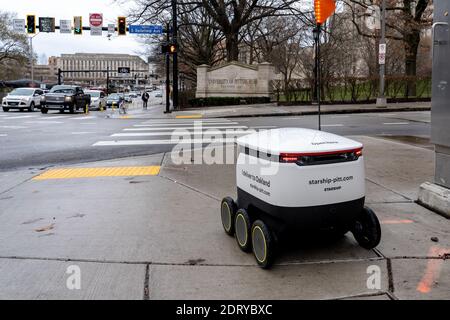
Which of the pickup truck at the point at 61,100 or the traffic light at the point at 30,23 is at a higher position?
the traffic light at the point at 30,23

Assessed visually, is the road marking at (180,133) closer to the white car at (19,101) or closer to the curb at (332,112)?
the curb at (332,112)

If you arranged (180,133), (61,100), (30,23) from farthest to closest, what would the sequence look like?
(30,23), (61,100), (180,133)

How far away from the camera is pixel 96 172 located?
8445 mm

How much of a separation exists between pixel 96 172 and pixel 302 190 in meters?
5.51

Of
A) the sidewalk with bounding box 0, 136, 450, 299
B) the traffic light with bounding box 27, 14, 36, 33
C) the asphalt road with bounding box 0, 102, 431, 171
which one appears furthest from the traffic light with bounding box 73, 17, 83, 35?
the sidewalk with bounding box 0, 136, 450, 299

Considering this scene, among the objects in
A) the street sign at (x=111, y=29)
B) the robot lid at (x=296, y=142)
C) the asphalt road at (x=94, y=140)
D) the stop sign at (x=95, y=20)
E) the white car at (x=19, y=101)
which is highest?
the stop sign at (x=95, y=20)

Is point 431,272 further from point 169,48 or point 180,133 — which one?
point 169,48

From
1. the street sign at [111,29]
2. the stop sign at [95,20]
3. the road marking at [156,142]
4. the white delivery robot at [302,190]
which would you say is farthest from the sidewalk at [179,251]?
the stop sign at [95,20]

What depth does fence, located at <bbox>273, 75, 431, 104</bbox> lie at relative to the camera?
28.7m

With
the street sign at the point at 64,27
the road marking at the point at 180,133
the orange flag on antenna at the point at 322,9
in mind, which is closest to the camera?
the orange flag on antenna at the point at 322,9

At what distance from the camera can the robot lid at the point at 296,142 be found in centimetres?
385

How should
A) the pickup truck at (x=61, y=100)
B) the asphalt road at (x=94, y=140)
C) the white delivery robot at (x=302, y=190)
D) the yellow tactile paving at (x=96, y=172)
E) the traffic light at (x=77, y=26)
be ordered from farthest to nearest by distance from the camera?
the traffic light at (x=77, y=26) → the pickup truck at (x=61, y=100) → the asphalt road at (x=94, y=140) → the yellow tactile paving at (x=96, y=172) → the white delivery robot at (x=302, y=190)

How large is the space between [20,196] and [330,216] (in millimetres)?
4795

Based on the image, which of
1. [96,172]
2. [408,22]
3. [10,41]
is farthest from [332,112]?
[10,41]
